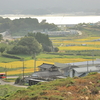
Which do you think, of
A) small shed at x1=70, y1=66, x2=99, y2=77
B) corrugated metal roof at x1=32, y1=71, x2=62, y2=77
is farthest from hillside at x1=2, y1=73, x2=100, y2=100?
corrugated metal roof at x1=32, y1=71, x2=62, y2=77

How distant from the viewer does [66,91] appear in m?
10.5

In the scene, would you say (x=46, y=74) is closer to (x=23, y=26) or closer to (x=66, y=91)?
(x=66, y=91)

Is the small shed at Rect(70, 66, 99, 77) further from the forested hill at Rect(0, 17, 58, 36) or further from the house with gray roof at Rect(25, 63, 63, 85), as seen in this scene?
the forested hill at Rect(0, 17, 58, 36)

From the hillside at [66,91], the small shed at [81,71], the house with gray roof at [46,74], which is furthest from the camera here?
the house with gray roof at [46,74]

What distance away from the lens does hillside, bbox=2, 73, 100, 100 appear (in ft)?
32.0

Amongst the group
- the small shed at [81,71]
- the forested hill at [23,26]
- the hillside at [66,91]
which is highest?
the forested hill at [23,26]

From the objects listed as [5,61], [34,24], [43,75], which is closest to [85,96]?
[43,75]

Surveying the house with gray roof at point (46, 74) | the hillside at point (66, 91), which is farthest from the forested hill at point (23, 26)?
the hillside at point (66, 91)

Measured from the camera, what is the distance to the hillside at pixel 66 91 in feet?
32.0

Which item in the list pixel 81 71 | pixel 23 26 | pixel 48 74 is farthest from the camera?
pixel 23 26

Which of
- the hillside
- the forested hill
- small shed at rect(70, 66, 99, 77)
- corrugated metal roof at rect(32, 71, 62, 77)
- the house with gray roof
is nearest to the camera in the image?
the hillside

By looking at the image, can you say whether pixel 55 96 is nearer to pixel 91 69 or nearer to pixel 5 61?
pixel 91 69

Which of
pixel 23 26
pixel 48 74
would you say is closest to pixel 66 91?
pixel 48 74

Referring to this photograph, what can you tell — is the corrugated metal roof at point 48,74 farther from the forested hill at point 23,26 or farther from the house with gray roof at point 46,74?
the forested hill at point 23,26
